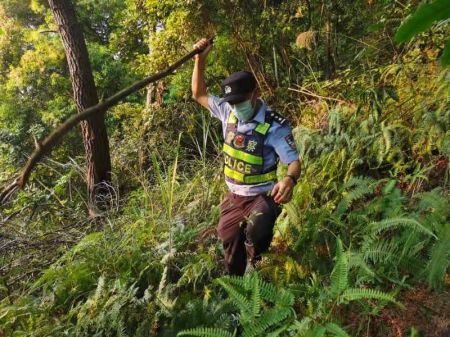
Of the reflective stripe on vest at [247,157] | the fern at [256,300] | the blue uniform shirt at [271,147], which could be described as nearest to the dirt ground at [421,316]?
the fern at [256,300]

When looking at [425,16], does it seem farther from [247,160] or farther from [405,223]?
[247,160]

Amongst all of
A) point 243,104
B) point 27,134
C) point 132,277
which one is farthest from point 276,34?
point 27,134

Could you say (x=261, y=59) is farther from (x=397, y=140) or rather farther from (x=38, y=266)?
(x=38, y=266)

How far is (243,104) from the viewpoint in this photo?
3121mm

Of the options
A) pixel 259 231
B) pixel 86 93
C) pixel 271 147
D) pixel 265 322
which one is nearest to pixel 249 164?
pixel 271 147

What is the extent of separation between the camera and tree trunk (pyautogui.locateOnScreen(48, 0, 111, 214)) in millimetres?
6082

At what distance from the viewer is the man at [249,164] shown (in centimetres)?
306

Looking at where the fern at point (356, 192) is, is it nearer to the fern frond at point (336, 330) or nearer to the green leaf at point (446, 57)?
the fern frond at point (336, 330)

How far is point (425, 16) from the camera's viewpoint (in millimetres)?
1009

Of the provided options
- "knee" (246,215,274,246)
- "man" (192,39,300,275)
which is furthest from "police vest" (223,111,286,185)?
"knee" (246,215,274,246)

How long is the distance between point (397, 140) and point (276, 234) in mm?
1419

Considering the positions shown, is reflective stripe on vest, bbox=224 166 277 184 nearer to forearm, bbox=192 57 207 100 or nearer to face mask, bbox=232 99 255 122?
face mask, bbox=232 99 255 122

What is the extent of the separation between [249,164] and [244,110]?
381 mm

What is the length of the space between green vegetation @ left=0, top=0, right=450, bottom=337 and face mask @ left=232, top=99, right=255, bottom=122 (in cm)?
85
